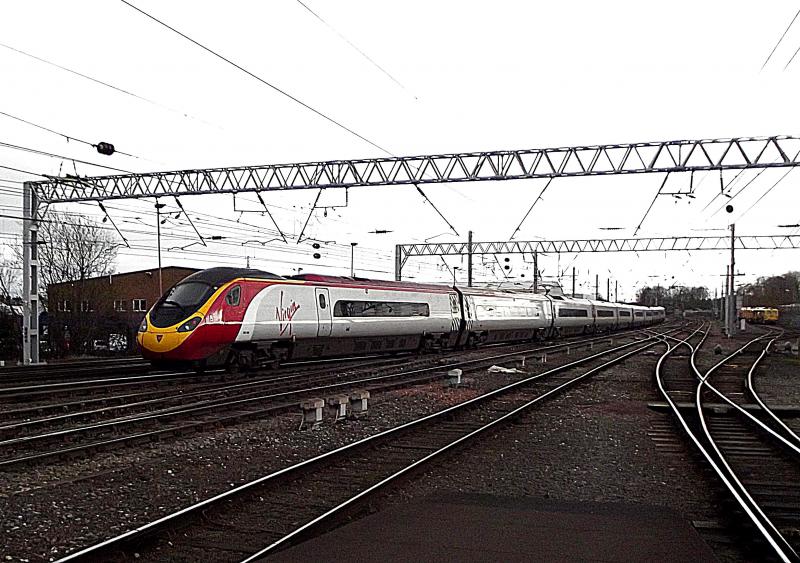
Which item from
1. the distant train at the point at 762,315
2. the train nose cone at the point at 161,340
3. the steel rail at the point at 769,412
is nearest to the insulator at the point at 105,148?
the train nose cone at the point at 161,340

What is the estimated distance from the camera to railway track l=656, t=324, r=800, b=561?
692 centimetres

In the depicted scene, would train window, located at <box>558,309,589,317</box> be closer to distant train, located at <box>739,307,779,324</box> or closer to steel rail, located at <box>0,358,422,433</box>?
steel rail, located at <box>0,358,422,433</box>

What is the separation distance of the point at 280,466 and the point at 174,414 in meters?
4.23

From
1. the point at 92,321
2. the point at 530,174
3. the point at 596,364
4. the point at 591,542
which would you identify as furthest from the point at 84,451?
the point at 92,321

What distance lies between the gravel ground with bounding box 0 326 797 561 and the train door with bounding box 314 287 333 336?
915 centimetres

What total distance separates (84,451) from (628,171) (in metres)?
17.3

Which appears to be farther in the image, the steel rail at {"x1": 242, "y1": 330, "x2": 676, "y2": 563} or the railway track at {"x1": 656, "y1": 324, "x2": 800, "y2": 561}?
the railway track at {"x1": 656, "y1": 324, "x2": 800, "y2": 561}

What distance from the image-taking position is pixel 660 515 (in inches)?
291

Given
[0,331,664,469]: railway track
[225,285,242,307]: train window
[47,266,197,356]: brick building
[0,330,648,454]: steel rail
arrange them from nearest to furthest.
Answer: [0,331,664,469]: railway track
[0,330,648,454]: steel rail
[225,285,242,307]: train window
[47,266,197,356]: brick building

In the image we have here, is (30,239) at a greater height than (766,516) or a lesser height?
greater

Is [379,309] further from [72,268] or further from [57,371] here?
[72,268]

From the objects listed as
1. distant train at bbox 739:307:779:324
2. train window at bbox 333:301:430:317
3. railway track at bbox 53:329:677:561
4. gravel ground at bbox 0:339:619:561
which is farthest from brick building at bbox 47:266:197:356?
distant train at bbox 739:307:779:324

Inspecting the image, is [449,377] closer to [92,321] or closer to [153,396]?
[153,396]

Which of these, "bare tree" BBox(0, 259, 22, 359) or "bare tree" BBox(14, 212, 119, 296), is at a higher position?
"bare tree" BBox(14, 212, 119, 296)
